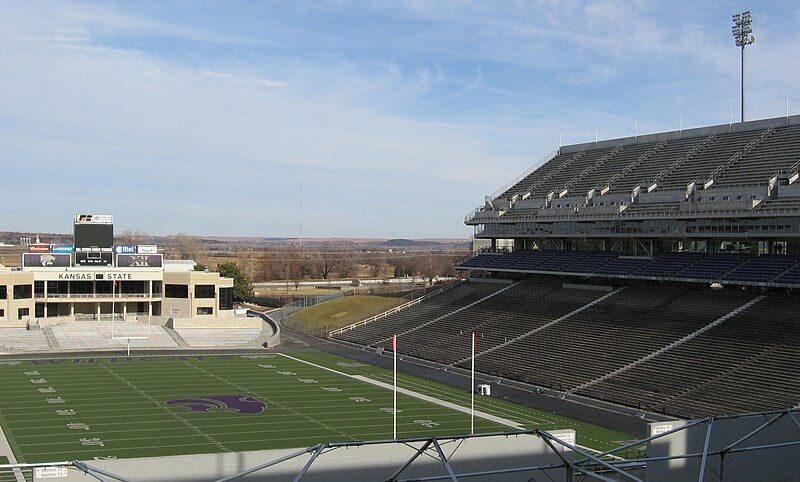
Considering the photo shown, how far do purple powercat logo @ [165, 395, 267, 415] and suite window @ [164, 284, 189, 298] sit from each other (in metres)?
29.9

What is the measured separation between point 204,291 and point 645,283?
35.1 meters

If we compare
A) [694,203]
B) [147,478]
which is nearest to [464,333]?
[694,203]

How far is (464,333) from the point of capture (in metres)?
54.4

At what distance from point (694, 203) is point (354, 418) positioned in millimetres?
25462

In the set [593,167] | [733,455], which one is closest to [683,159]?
[593,167]

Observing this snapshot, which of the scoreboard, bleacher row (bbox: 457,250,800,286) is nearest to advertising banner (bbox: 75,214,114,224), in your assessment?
the scoreboard

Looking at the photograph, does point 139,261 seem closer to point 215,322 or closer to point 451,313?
point 215,322

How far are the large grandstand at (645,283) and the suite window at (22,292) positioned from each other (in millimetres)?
24605

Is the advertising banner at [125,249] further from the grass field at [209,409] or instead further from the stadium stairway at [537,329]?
the stadium stairway at [537,329]

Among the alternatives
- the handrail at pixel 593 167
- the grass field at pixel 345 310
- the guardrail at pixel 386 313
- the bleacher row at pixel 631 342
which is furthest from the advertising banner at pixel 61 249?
the handrail at pixel 593 167

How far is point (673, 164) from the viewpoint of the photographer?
5756 cm

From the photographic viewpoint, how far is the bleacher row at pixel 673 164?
166 ft

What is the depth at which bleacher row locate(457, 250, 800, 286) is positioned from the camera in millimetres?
43750

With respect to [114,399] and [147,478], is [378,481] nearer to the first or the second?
[147,478]
